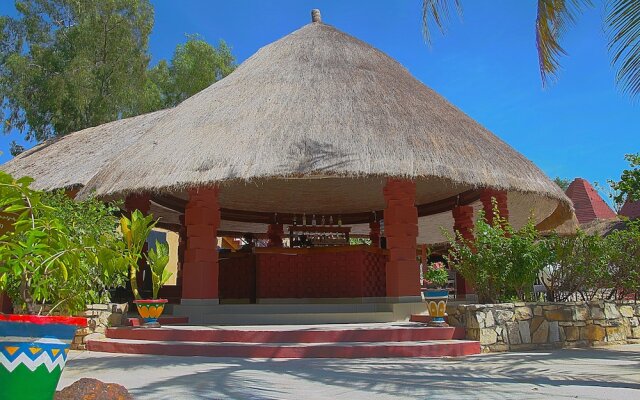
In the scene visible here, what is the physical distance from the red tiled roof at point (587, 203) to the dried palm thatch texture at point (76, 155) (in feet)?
56.4

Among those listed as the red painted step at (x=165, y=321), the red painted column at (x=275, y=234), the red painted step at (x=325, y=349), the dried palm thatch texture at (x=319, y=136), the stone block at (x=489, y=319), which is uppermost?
the dried palm thatch texture at (x=319, y=136)

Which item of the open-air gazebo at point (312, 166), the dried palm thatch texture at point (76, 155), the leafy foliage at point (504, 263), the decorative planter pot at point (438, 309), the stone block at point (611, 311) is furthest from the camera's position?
the dried palm thatch texture at point (76, 155)

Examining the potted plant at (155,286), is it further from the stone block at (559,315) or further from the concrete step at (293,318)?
the stone block at (559,315)

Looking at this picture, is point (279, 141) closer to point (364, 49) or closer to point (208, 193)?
point (208, 193)

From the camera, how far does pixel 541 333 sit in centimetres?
703

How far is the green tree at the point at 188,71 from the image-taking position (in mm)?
24172

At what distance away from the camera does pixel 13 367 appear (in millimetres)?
2699

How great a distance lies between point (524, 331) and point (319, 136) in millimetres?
3782

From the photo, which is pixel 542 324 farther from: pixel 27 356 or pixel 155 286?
pixel 27 356

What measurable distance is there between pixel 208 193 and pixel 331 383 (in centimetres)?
494

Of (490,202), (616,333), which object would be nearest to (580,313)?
(616,333)

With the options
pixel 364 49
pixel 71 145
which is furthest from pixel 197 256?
pixel 71 145

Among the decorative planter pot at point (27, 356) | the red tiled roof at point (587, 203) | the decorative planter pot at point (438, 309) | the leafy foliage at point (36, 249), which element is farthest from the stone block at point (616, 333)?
the red tiled roof at point (587, 203)

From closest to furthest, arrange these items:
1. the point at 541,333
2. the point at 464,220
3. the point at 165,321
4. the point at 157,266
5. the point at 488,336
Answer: the point at 488,336
the point at 541,333
the point at 165,321
the point at 157,266
the point at 464,220
